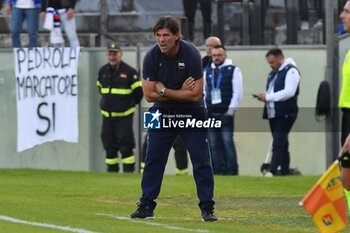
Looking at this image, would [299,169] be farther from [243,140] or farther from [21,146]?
[21,146]

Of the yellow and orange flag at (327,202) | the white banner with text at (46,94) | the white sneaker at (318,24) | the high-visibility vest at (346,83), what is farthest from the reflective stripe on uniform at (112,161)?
the yellow and orange flag at (327,202)

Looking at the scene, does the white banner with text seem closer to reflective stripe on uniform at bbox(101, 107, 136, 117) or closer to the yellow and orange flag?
reflective stripe on uniform at bbox(101, 107, 136, 117)

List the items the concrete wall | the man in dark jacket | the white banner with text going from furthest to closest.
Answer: the white banner with text → the concrete wall → the man in dark jacket

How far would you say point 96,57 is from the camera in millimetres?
22266

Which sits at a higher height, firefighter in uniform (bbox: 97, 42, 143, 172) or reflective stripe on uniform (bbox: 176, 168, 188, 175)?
firefighter in uniform (bbox: 97, 42, 143, 172)

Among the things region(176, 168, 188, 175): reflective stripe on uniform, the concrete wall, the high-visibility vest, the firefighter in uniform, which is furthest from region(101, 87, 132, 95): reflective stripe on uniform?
the high-visibility vest

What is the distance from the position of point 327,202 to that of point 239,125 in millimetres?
11615

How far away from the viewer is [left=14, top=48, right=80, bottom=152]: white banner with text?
2208cm

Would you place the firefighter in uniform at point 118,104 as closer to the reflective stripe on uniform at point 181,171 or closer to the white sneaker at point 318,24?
the reflective stripe on uniform at point 181,171

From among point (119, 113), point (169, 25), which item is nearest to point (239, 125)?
point (119, 113)

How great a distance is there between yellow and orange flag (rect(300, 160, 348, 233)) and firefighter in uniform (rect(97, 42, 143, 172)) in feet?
34.3

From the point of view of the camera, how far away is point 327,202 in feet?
32.9

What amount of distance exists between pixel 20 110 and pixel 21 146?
66 cm

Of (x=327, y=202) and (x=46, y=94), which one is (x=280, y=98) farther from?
(x=327, y=202)
